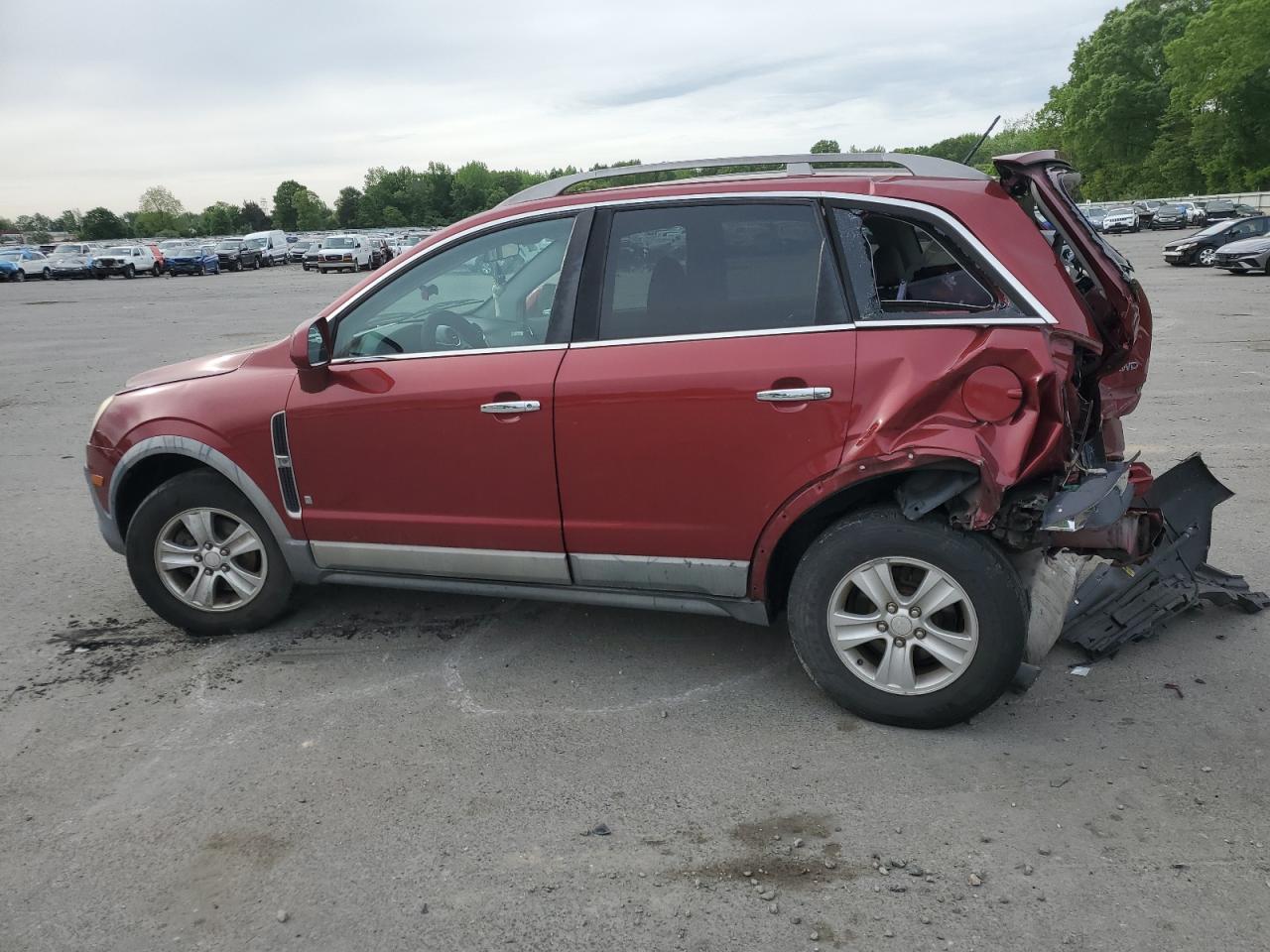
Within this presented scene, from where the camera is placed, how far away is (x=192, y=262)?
1967 inches

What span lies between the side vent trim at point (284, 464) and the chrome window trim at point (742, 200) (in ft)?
1.62

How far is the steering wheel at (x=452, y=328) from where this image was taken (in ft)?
13.7

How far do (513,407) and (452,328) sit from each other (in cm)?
55

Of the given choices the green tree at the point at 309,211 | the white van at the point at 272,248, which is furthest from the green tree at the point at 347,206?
the white van at the point at 272,248

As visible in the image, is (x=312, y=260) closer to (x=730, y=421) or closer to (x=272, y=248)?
(x=272, y=248)

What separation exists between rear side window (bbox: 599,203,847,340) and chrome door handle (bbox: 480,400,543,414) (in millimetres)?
370

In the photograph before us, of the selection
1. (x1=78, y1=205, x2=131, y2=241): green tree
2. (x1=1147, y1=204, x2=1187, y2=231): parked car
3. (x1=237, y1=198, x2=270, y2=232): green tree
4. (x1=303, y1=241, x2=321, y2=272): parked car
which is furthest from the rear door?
(x1=237, y1=198, x2=270, y2=232): green tree

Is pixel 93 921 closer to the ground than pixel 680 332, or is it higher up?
closer to the ground

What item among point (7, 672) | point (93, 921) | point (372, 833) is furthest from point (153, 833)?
point (7, 672)

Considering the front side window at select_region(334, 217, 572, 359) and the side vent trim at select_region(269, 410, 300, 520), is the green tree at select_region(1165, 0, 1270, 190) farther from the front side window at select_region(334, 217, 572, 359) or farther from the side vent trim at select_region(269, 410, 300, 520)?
the side vent trim at select_region(269, 410, 300, 520)

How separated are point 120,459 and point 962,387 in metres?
3.68

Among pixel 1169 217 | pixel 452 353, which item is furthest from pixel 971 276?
pixel 1169 217

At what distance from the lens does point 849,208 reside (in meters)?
3.69

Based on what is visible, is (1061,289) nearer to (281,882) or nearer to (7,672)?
(281,882)
